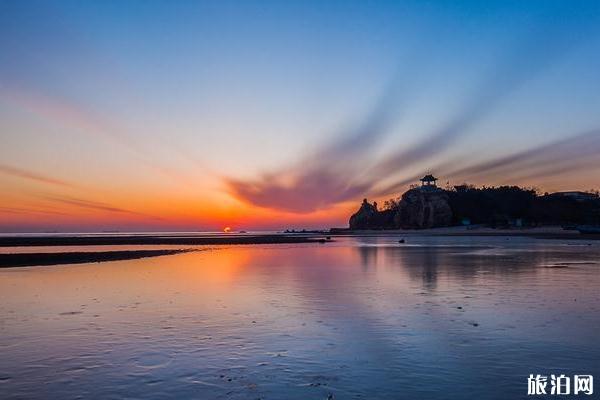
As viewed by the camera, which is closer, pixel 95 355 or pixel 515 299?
pixel 95 355

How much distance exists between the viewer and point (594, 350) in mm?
12633

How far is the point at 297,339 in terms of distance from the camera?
47.2ft

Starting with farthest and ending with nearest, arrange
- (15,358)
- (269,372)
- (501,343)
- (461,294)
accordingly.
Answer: (461,294)
(501,343)
(15,358)
(269,372)

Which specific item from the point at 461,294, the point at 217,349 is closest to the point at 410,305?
the point at 461,294

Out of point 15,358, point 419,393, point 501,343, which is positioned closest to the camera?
point 419,393

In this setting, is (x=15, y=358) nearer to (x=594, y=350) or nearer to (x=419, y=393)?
(x=419, y=393)

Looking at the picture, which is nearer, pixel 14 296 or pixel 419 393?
pixel 419 393

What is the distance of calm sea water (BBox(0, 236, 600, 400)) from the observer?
10102 millimetres

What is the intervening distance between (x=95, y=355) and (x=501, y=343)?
11.3m

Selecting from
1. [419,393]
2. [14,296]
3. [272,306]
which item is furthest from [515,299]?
[14,296]

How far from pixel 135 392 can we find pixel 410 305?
13.4 m

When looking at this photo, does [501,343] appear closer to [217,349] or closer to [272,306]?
[217,349]

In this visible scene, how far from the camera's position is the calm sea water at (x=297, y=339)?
10.1 metres

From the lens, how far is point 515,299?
21312 mm
